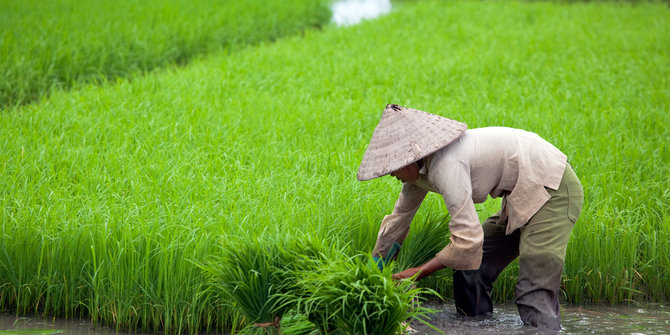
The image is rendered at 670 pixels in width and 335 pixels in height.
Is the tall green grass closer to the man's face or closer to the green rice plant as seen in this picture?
the green rice plant

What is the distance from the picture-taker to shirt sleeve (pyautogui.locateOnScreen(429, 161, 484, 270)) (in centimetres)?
265

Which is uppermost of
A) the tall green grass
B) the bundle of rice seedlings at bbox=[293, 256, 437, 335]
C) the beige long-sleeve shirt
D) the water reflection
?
the water reflection

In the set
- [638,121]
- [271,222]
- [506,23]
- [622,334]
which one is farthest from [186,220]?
[506,23]

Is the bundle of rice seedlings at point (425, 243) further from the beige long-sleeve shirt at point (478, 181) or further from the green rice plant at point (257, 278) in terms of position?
the green rice plant at point (257, 278)

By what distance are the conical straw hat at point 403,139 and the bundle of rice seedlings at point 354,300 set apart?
0.43 metres

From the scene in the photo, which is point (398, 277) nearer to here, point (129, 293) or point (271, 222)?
point (271, 222)

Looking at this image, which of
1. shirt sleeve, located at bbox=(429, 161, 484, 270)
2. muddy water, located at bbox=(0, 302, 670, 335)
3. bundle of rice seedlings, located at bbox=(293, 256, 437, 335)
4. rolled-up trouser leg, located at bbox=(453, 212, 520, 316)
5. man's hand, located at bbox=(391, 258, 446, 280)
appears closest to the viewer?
bundle of rice seedlings, located at bbox=(293, 256, 437, 335)

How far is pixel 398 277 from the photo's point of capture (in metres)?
2.83

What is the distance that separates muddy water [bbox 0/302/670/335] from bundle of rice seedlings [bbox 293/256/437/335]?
514mm

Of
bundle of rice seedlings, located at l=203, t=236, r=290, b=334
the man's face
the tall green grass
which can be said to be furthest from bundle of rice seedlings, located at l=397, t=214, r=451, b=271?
the tall green grass

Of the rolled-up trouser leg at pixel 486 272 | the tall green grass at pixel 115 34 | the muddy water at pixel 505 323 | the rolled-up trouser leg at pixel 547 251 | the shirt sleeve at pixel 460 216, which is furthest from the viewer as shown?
the tall green grass at pixel 115 34

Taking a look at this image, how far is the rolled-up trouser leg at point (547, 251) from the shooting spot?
2.91 m

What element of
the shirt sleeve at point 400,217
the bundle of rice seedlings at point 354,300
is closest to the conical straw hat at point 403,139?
the shirt sleeve at point 400,217

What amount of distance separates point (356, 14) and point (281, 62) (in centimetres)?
514
